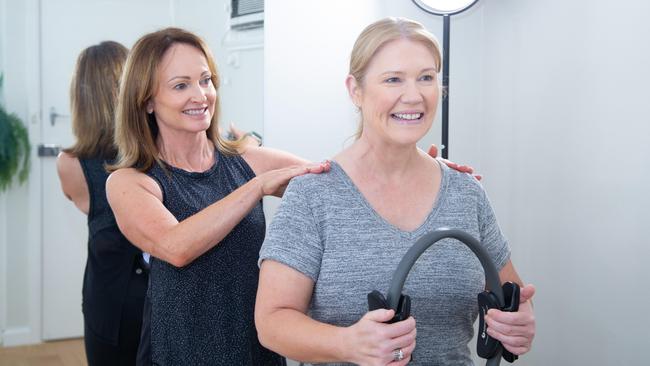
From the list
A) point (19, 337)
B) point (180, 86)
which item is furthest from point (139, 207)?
point (19, 337)

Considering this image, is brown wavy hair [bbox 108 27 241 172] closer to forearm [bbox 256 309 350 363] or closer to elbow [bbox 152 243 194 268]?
elbow [bbox 152 243 194 268]

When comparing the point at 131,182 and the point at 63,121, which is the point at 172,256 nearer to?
the point at 131,182

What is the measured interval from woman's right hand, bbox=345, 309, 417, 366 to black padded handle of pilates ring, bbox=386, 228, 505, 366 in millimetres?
29

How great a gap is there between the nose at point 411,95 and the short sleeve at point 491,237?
0.25 metres

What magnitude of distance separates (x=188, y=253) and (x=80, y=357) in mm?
693

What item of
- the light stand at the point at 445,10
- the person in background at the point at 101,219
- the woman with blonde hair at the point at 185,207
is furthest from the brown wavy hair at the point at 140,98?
the light stand at the point at 445,10

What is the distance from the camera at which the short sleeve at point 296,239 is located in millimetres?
1166

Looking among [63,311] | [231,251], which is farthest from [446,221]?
[63,311]

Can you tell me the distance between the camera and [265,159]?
1.70 metres

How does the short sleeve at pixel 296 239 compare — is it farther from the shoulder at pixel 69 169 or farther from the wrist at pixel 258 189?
the shoulder at pixel 69 169

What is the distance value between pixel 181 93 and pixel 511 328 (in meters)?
0.87

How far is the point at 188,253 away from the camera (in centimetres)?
140

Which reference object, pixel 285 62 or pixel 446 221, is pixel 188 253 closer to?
pixel 446 221

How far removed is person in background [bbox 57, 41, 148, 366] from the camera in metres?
1.71
